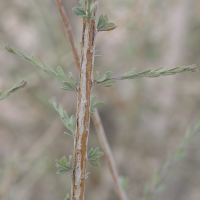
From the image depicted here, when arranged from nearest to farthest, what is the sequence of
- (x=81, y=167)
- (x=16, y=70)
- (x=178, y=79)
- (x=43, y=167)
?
(x=81, y=167), (x=43, y=167), (x=16, y=70), (x=178, y=79)

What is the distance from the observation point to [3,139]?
4.31 ft

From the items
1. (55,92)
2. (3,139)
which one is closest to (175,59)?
(55,92)

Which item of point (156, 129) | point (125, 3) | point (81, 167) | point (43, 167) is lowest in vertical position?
point (81, 167)

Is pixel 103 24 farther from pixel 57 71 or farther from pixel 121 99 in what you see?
pixel 121 99

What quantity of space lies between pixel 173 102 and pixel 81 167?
101 cm

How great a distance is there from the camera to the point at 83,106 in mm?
220

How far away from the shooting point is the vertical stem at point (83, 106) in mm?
213

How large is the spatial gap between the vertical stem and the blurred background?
733 mm

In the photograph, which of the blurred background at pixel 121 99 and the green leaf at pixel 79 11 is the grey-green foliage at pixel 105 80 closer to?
the green leaf at pixel 79 11

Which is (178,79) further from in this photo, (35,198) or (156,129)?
(35,198)

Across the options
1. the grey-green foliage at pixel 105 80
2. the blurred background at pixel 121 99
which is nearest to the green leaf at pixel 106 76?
the grey-green foliage at pixel 105 80

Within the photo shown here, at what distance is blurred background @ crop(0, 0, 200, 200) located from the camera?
1.00 m

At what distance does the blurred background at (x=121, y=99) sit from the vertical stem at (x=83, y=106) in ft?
2.41

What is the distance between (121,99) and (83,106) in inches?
36.2
